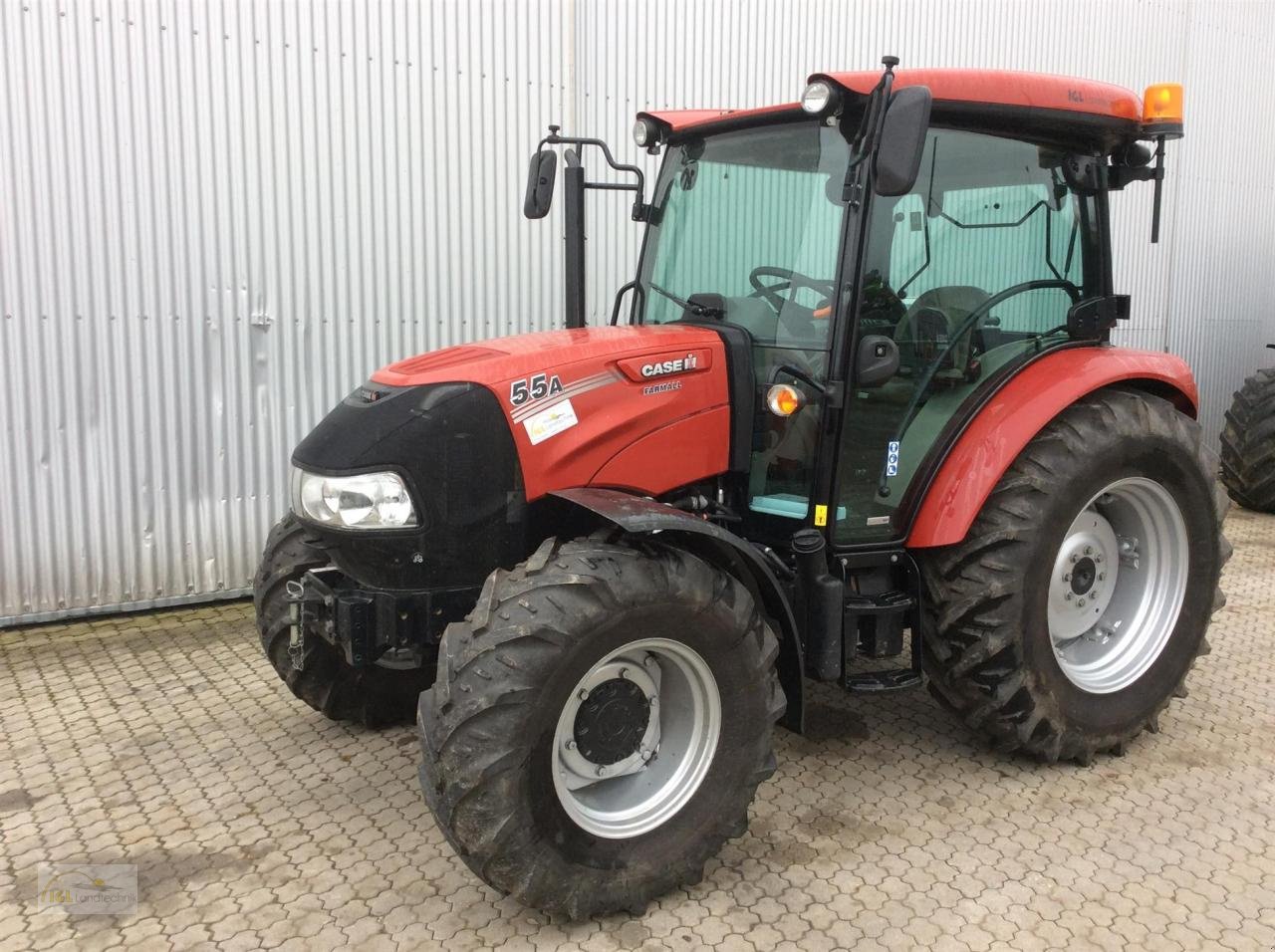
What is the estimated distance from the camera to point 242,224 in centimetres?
539

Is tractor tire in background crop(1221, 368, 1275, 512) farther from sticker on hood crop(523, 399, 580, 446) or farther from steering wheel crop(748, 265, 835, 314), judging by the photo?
sticker on hood crop(523, 399, 580, 446)

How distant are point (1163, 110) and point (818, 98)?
4.38 ft

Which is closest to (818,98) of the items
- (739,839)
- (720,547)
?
(720,547)

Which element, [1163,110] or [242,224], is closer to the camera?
[1163,110]

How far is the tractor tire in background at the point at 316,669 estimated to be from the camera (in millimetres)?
3654

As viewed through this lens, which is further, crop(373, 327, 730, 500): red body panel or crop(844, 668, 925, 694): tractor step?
crop(844, 668, 925, 694): tractor step

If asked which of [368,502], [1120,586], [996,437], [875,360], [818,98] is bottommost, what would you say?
[1120,586]

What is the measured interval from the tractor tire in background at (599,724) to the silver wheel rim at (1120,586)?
1494 mm

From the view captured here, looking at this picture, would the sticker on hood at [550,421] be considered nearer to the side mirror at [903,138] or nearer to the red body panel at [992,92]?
the side mirror at [903,138]

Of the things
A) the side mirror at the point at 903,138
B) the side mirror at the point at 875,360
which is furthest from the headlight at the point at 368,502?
the side mirror at the point at 903,138

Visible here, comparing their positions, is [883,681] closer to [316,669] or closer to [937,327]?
[937,327]

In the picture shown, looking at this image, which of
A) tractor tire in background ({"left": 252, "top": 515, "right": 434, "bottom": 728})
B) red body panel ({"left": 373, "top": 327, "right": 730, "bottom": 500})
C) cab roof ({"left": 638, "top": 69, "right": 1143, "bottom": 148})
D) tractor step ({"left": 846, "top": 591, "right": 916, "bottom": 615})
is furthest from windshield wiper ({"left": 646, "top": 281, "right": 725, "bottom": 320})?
tractor tire in background ({"left": 252, "top": 515, "right": 434, "bottom": 728})

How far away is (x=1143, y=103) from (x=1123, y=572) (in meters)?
1.72

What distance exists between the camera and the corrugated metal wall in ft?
16.4
